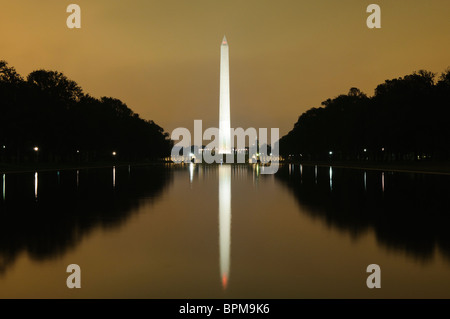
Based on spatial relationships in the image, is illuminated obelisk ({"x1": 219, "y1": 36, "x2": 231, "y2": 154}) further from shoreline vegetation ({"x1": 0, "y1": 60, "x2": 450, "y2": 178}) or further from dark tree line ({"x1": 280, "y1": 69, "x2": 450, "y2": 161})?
dark tree line ({"x1": 280, "y1": 69, "x2": 450, "y2": 161})

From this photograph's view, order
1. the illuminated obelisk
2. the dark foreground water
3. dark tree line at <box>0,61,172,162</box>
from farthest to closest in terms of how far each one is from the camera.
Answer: the illuminated obelisk, dark tree line at <box>0,61,172,162</box>, the dark foreground water

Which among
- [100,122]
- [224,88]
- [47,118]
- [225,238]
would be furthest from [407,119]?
[225,238]

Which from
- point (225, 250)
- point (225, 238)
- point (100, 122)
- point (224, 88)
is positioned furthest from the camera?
point (224, 88)

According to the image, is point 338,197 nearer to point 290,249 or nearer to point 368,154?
point 290,249

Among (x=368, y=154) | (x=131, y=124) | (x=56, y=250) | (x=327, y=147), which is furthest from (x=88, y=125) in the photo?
(x=56, y=250)

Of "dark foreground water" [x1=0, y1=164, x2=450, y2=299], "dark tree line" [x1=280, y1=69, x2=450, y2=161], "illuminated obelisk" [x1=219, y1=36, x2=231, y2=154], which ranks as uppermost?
"illuminated obelisk" [x1=219, y1=36, x2=231, y2=154]

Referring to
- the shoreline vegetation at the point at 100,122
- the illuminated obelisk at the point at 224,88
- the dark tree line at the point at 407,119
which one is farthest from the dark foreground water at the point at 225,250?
the illuminated obelisk at the point at 224,88

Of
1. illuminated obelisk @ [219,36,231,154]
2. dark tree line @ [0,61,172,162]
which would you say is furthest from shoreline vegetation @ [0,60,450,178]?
illuminated obelisk @ [219,36,231,154]

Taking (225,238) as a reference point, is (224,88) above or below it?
above

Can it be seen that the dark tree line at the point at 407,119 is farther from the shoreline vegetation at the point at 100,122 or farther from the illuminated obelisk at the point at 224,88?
the illuminated obelisk at the point at 224,88

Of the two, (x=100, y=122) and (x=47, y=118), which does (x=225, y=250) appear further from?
(x=100, y=122)

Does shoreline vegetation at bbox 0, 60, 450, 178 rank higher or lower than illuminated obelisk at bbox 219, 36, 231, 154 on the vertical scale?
lower

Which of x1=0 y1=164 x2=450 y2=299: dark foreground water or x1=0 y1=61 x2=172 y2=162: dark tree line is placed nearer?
x1=0 y1=164 x2=450 y2=299: dark foreground water

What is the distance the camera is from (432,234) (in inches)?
449
